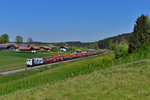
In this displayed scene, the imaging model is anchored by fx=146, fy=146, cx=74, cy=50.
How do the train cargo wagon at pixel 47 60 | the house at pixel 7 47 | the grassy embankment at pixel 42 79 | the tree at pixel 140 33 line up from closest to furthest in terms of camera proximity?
the grassy embankment at pixel 42 79
the tree at pixel 140 33
the train cargo wagon at pixel 47 60
the house at pixel 7 47

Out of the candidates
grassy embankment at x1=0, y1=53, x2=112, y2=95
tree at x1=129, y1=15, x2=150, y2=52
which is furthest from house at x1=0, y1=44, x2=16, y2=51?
grassy embankment at x1=0, y1=53, x2=112, y2=95

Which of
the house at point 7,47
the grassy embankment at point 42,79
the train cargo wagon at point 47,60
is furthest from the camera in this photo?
the house at point 7,47

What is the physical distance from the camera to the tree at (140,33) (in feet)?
191

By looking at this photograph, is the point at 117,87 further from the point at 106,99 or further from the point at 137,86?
the point at 106,99

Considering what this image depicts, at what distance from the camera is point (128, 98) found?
26.6 ft

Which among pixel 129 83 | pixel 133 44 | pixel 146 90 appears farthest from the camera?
pixel 133 44

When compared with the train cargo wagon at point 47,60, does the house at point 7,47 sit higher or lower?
higher

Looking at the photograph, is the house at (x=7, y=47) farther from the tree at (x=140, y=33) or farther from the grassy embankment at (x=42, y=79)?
the grassy embankment at (x=42, y=79)

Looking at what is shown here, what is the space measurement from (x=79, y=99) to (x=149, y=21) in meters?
66.2

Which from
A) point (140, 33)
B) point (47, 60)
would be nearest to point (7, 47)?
point (47, 60)

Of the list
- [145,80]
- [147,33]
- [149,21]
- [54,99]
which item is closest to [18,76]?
[54,99]

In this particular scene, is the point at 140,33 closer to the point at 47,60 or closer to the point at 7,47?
the point at 47,60

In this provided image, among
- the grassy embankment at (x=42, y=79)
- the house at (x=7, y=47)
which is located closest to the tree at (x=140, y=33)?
the grassy embankment at (x=42, y=79)

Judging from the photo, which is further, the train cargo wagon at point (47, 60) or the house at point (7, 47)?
the house at point (7, 47)
